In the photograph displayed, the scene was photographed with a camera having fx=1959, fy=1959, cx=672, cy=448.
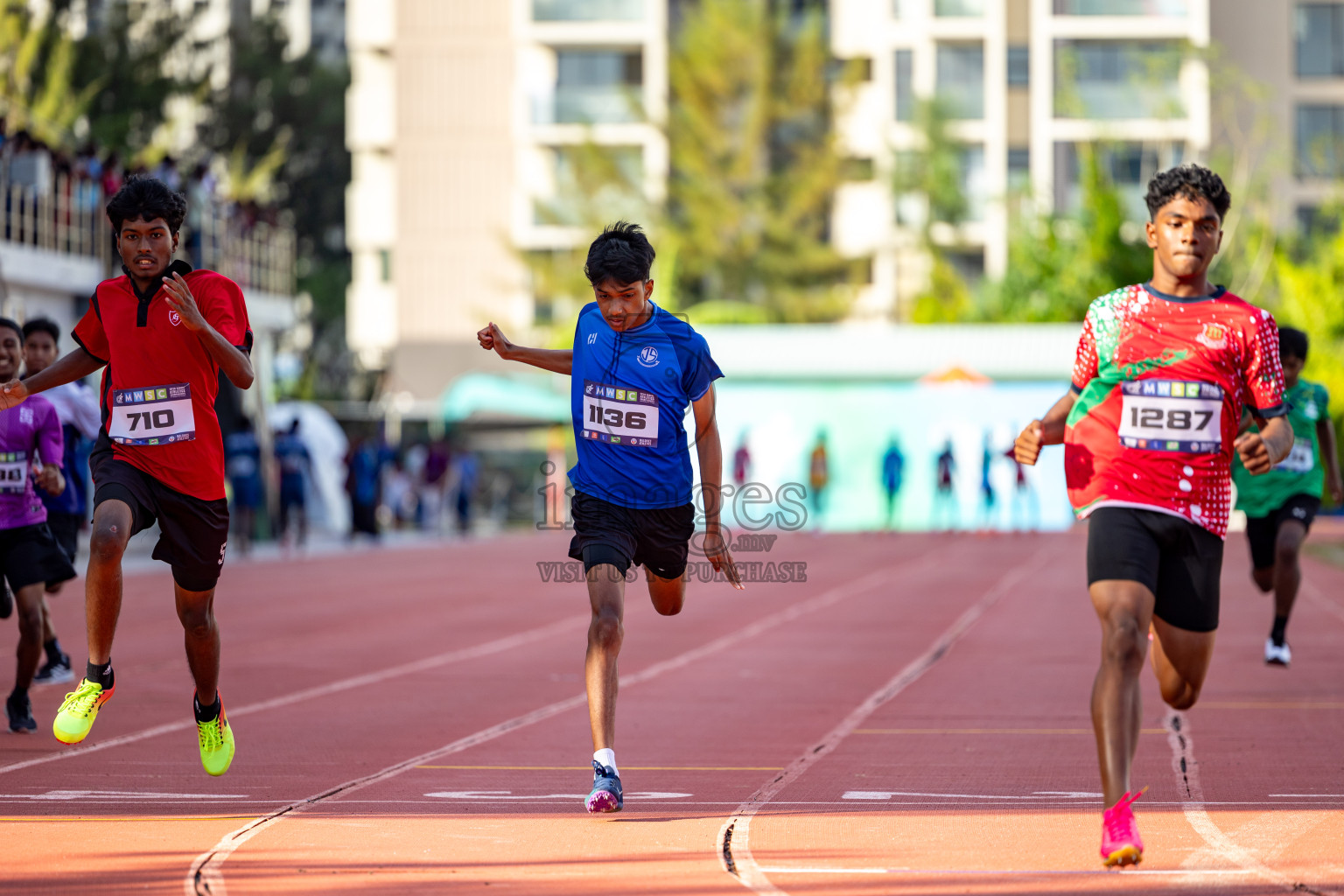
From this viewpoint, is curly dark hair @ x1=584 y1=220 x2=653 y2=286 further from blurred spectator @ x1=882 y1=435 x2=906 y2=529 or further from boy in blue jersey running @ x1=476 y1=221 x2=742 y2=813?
blurred spectator @ x1=882 y1=435 x2=906 y2=529

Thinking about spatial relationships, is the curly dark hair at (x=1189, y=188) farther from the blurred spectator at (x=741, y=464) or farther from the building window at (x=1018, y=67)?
the building window at (x=1018, y=67)

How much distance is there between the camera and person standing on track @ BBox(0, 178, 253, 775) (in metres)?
7.19

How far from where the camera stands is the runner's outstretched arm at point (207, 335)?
22.7 ft

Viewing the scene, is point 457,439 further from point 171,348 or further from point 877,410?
point 171,348

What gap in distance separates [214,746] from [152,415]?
1301mm

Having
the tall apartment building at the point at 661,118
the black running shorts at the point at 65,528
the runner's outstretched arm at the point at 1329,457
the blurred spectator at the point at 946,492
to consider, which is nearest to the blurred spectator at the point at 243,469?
the blurred spectator at the point at 946,492

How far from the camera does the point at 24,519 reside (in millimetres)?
9305

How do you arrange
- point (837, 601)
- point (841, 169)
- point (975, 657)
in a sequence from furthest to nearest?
1. point (841, 169)
2. point (837, 601)
3. point (975, 657)

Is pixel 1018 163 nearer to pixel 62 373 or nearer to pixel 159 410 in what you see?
pixel 62 373

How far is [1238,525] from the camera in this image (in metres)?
41.8

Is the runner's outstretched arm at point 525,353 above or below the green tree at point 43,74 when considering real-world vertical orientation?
below

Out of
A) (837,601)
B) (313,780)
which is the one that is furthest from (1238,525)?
(313,780)

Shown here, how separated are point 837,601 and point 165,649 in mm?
7887

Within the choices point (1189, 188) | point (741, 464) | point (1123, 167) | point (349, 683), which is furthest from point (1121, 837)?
point (1123, 167)
